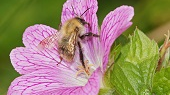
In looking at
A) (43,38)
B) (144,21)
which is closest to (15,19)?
(144,21)

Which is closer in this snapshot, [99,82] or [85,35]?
[99,82]

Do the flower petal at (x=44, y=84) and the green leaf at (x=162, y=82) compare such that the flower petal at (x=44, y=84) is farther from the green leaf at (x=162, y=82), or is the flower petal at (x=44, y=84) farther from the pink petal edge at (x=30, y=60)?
the green leaf at (x=162, y=82)

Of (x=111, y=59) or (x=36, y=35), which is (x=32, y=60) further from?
(x=111, y=59)

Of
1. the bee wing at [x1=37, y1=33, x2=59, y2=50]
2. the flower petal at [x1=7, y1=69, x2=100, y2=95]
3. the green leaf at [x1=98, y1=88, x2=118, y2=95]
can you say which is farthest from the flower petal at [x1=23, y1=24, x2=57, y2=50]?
the green leaf at [x1=98, y1=88, x2=118, y2=95]

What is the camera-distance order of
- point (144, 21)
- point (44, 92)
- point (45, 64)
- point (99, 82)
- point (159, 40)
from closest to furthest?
1. point (99, 82)
2. point (44, 92)
3. point (45, 64)
4. point (159, 40)
5. point (144, 21)

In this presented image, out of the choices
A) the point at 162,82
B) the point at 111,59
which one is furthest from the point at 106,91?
the point at 162,82

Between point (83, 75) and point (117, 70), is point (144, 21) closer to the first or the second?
point (83, 75)
